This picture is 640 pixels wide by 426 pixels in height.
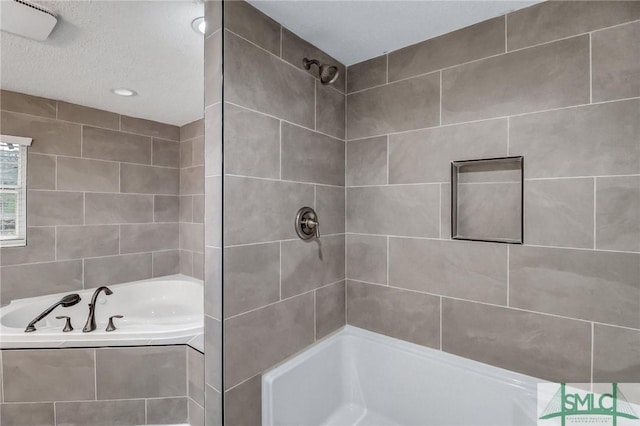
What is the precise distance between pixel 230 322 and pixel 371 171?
1.16 m

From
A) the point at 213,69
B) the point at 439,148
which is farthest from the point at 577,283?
the point at 213,69

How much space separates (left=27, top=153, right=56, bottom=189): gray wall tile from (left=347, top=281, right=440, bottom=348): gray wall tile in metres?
2.04

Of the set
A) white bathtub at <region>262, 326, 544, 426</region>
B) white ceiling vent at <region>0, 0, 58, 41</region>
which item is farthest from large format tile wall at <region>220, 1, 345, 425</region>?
white ceiling vent at <region>0, 0, 58, 41</region>

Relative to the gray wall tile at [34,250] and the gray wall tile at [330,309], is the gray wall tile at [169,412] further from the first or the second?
the gray wall tile at [34,250]

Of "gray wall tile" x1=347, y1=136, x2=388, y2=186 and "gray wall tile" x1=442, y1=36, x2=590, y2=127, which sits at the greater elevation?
"gray wall tile" x1=442, y1=36, x2=590, y2=127

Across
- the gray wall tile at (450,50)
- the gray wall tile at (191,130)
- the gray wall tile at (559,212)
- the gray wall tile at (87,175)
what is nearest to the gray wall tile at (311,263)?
the gray wall tile at (191,130)

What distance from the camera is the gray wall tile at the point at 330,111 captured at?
1573 millimetres

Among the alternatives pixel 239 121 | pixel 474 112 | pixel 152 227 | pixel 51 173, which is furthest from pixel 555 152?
pixel 51 173

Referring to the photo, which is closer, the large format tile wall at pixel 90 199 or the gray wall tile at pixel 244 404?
the gray wall tile at pixel 244 404

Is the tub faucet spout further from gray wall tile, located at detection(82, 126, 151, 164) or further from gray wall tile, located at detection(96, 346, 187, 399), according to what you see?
gray wall tile, located at detection(82, 126, 151, 164)

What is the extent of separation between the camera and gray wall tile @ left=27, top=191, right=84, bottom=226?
62.2 inches

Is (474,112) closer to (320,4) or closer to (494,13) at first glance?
(494,13)

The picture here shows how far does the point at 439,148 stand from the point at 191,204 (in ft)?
5.09

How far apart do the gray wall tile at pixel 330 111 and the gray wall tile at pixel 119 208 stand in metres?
1.35
